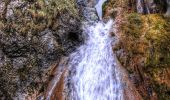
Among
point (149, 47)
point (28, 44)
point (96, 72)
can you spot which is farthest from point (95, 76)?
point (28, 44)

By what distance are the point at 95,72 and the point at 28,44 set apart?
225 centimetres

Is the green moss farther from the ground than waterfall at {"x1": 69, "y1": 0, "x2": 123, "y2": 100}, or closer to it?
farther from the ground

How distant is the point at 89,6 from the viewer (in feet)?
42.8

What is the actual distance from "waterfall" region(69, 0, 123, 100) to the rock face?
679 millimetres

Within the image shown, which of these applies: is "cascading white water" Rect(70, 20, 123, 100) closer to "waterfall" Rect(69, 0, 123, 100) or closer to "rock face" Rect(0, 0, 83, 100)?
"waterfall" Rect(69, 0, 123, 100)

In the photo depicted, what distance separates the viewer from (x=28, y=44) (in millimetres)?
8672

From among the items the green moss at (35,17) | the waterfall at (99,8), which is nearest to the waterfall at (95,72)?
the green moss at (35,17)

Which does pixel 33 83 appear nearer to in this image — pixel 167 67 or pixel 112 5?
pixel 167 67

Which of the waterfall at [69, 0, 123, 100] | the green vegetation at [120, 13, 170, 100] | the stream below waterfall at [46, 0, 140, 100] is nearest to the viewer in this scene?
the green vegetation at [120, 13, 170, 100]

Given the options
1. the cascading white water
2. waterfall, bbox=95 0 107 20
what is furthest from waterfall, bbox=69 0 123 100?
waterfall, bbox=95 0 107 20

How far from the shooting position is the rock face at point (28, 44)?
Answer: 8.38m

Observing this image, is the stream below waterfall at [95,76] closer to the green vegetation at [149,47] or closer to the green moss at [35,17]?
the green vegetation at [149,47]

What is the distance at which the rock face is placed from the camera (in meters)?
8.38

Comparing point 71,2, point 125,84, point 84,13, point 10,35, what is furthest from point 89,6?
point 125,84
